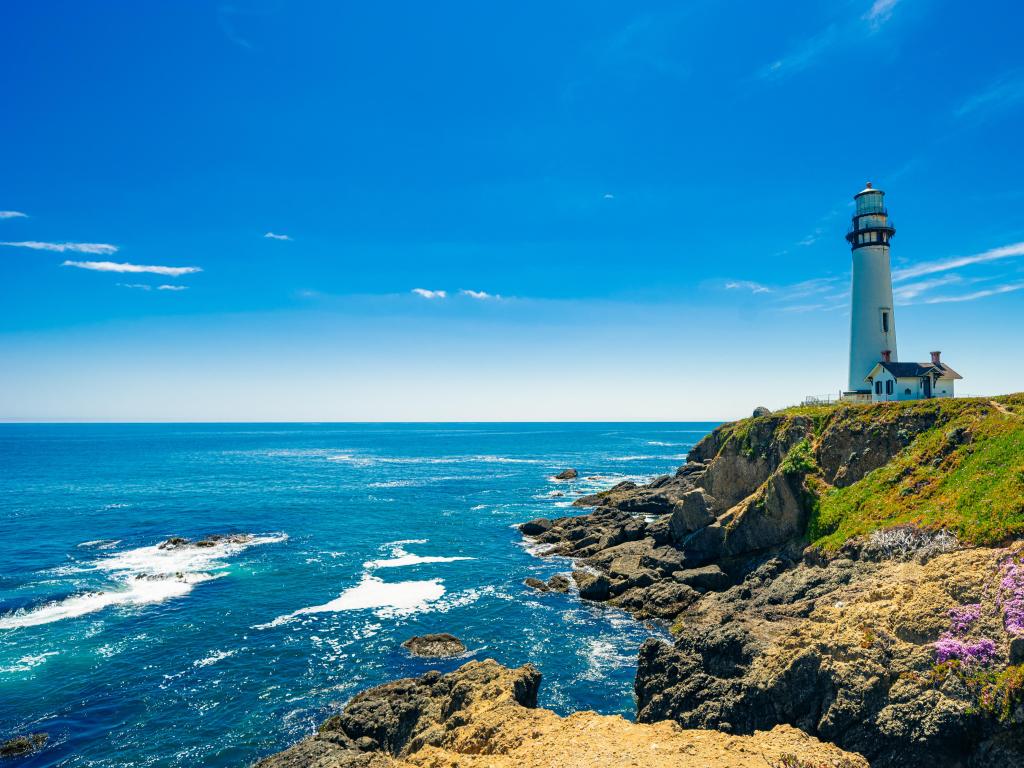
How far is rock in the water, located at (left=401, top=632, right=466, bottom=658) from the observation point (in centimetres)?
3045

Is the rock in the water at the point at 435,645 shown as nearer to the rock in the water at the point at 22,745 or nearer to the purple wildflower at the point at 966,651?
the rock in the water at the point at 22,745

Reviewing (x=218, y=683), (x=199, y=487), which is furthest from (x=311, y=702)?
(x=199, y=487)

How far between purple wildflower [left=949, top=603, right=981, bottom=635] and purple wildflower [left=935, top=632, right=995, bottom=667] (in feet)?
1.56

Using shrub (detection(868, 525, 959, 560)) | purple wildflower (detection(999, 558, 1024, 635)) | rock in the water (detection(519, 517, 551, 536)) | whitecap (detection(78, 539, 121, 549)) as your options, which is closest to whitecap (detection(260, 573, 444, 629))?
rock in the water (detection(519, 517, 551, 536))

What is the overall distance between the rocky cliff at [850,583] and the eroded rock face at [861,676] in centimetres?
5

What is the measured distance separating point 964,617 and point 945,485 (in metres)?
13.8

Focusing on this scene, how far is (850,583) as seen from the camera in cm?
2758

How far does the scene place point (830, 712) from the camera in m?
17.7

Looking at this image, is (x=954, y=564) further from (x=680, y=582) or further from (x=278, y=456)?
(x=278, y=456)

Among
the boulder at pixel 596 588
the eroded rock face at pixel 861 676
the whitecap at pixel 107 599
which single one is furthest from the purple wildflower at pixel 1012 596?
the whitecap at pixel 107 599

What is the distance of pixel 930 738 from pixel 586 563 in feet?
107

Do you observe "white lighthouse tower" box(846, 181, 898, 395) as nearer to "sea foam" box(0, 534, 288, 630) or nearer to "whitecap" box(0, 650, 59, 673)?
"sea foam" box(0, 534, 288, 630)

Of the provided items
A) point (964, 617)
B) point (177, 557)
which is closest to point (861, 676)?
point (964, 617)

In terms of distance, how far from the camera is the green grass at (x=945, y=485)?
24.2 metres
